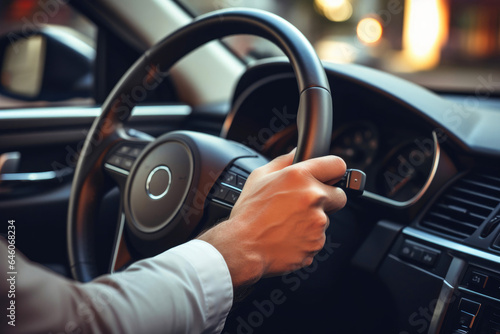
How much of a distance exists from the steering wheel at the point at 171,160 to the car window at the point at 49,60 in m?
0.89

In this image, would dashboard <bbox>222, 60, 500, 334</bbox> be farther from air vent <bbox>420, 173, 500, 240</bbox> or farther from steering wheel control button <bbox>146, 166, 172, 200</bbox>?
steering wheel control button <bbox>146, 166, 172, 200</bbox>

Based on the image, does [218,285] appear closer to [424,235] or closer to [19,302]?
[19,302]

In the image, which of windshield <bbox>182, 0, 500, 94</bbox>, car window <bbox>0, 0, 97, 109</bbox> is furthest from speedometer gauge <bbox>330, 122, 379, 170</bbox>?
car window <bbox>0, 0, 97, 109</bbox>

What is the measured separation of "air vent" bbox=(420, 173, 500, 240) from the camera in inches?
39.8

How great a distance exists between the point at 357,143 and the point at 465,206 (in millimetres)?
392

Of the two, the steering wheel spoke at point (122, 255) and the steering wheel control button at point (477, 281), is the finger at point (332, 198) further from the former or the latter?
the steering wheel spoke at point (122, 255)

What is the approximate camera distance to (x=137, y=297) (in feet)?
2.08

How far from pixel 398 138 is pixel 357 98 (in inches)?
6.2

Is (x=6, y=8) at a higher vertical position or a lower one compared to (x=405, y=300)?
higher

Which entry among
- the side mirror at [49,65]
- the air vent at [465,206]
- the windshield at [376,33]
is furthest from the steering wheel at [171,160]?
the side mirror at [49,65]

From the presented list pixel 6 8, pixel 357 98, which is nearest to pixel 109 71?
pixel 6 8

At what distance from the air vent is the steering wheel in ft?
1.32

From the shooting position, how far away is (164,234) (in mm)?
965

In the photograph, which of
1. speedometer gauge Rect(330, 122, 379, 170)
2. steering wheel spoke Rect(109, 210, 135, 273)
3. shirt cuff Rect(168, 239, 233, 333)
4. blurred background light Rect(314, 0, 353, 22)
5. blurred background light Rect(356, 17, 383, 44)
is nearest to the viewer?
shirt cuff Rect(168, 239, 233, 333)
